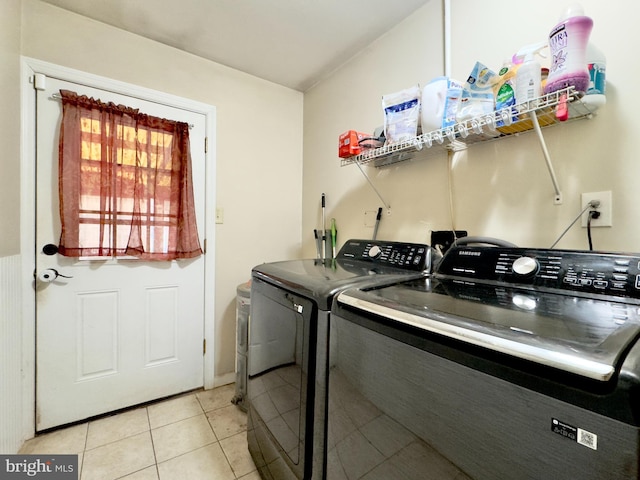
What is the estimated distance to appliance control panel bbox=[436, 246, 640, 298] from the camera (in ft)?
2.47

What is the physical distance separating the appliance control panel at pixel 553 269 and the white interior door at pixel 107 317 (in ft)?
6.00

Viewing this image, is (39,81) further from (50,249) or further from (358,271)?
(358,271)

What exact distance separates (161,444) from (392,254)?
1.67 metres

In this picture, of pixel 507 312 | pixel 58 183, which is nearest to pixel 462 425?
pixel 507 312

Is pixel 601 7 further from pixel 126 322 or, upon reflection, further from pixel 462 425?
pixel 126 322

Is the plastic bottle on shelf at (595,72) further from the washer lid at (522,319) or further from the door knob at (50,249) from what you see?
the door knob at (50,249)

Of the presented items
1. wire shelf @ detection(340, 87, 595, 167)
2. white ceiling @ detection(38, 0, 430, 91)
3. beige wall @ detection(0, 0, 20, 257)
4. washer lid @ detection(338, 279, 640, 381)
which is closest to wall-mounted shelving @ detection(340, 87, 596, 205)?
wire shelf @ detection(340, 87, 595, 167)

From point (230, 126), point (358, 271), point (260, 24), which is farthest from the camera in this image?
point (230, 126)

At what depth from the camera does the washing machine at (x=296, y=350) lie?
3.10 ft

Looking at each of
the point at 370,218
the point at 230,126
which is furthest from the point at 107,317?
the point at 370,218

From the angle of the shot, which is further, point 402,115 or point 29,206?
point 29,206

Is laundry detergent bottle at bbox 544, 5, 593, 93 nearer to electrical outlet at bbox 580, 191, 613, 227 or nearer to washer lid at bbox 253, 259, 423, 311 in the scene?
electrical outlet at bbox 580, 191, 613, 227

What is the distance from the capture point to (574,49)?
2.76 feet

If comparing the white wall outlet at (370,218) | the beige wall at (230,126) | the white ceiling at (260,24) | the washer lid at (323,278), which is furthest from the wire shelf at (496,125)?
the beige wall at (230,126)
